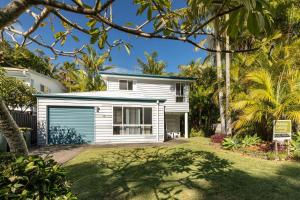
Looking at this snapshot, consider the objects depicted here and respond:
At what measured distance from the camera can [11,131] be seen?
2.36 metres

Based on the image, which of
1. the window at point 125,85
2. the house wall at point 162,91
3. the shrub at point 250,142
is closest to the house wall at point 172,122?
the house wall at point 162,91

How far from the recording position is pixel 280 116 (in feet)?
32.3

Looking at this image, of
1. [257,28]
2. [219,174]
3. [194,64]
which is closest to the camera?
[257,28]

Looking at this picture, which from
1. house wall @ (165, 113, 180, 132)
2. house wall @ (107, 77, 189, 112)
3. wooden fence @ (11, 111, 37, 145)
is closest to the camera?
wooden fence @ (11, 111, 37, 145)

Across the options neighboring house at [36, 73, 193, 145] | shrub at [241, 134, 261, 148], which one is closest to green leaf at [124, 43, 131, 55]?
shrub at [241, 134, 261, 148]

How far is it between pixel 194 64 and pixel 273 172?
18.9m

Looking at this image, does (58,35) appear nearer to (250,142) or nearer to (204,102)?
(250,142)

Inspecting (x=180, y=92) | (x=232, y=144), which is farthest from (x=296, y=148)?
(x=180, y=92)

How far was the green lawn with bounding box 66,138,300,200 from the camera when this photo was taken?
4789 mm

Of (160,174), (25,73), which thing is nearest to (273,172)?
(160,174)

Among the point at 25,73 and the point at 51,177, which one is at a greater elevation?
the point at 25,73

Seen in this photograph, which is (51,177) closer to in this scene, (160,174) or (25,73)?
(160,174)

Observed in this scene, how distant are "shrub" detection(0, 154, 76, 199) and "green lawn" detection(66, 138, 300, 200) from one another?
2636 mm

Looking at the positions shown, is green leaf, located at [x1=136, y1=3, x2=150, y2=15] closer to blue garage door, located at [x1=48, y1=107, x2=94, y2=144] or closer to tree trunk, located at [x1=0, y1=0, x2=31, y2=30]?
tree trunk, located at [x1=0, y1=0, x2=31, y2=30]
